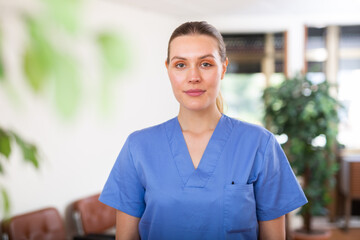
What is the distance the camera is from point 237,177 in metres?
1.22

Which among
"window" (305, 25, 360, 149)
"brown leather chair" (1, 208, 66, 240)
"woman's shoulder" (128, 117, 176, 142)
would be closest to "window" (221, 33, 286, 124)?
"window" (305, 25, 360, 149)

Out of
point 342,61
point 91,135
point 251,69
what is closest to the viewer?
point 91,135

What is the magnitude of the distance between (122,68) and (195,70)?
90 cm

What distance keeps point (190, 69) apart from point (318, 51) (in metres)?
4.43

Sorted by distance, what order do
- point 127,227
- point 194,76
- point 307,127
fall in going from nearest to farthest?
point 194,76 < point 127,227 < point 307,127

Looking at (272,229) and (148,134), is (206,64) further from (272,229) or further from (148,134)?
(272,229)

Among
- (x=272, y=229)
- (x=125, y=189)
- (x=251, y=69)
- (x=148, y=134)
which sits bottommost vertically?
(x=272, y=229)

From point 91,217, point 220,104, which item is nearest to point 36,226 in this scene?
point 91,217

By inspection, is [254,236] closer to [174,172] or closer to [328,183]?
[174,172]

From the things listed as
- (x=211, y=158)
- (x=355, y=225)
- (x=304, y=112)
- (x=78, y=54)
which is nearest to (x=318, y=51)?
(x=304, y=112)

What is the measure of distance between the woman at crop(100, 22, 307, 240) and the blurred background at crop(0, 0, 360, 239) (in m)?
0.21

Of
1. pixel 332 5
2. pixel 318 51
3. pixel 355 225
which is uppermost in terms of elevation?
pixel 332 5

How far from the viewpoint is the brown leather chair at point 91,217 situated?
133 inches

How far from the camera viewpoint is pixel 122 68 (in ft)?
0.87
